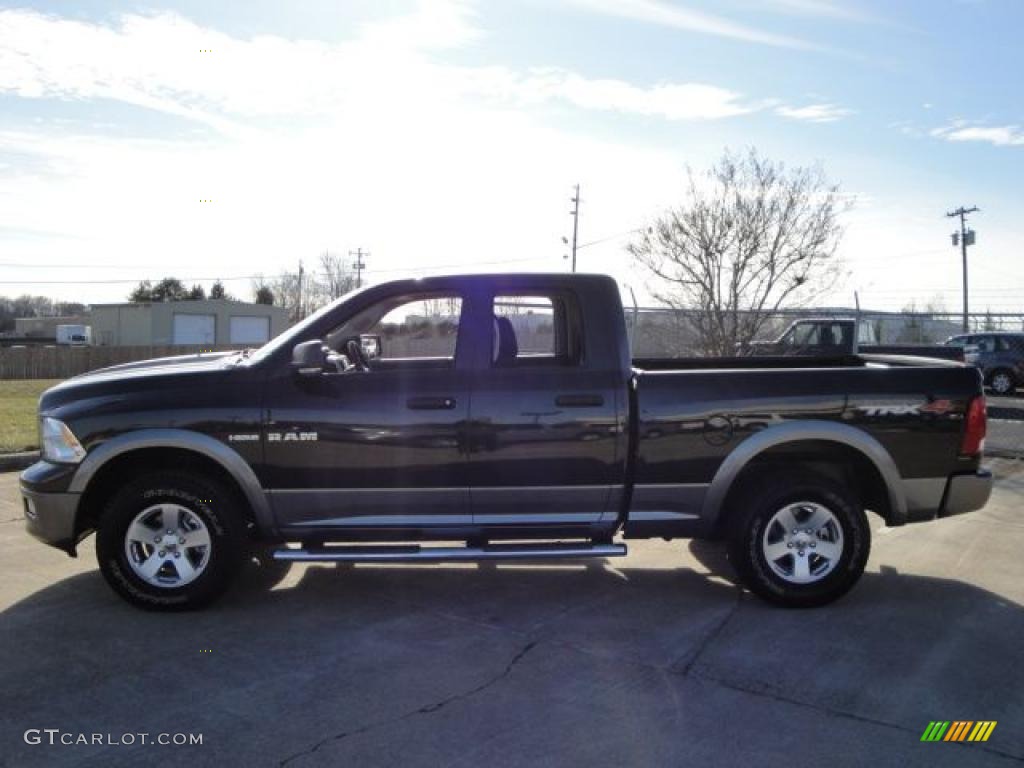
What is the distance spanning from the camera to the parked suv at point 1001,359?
21.3 meters

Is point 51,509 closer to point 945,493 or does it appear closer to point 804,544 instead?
point 804,544

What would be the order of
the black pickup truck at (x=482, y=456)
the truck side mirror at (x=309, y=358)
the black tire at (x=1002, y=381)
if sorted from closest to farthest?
the truck side mirror at (x=309, y=358) → the black pickup truck at (x=482, y=456) → the black tire at (x=1002, y=381)

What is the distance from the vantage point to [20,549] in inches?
Result: 241

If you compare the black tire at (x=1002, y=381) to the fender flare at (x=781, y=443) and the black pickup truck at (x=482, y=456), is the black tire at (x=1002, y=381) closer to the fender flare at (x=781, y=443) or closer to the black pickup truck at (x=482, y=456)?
the black pickup truck at (x=482, y=456)

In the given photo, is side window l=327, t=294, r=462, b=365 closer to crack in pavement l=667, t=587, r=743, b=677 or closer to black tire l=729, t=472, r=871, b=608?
black tire l=729, t=472, r=871, b=608

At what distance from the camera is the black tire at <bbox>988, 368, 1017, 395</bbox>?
21.4 metres

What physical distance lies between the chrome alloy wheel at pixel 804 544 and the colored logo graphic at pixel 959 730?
1447mm

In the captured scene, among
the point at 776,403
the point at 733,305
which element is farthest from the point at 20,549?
the point at 733,305

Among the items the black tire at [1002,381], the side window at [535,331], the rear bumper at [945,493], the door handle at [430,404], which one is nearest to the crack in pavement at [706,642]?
the rear bumper at [945,493]

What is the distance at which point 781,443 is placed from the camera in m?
4.97

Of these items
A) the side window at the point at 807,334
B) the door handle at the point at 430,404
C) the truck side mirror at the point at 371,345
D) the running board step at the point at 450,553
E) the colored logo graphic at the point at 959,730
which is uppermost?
the side window at the point at 807,334

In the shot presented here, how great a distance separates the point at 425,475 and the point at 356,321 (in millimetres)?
1093

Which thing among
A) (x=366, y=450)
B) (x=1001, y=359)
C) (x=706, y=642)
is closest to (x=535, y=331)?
(x=366, y=450)

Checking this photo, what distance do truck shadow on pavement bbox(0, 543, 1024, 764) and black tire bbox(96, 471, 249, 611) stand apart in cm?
14
